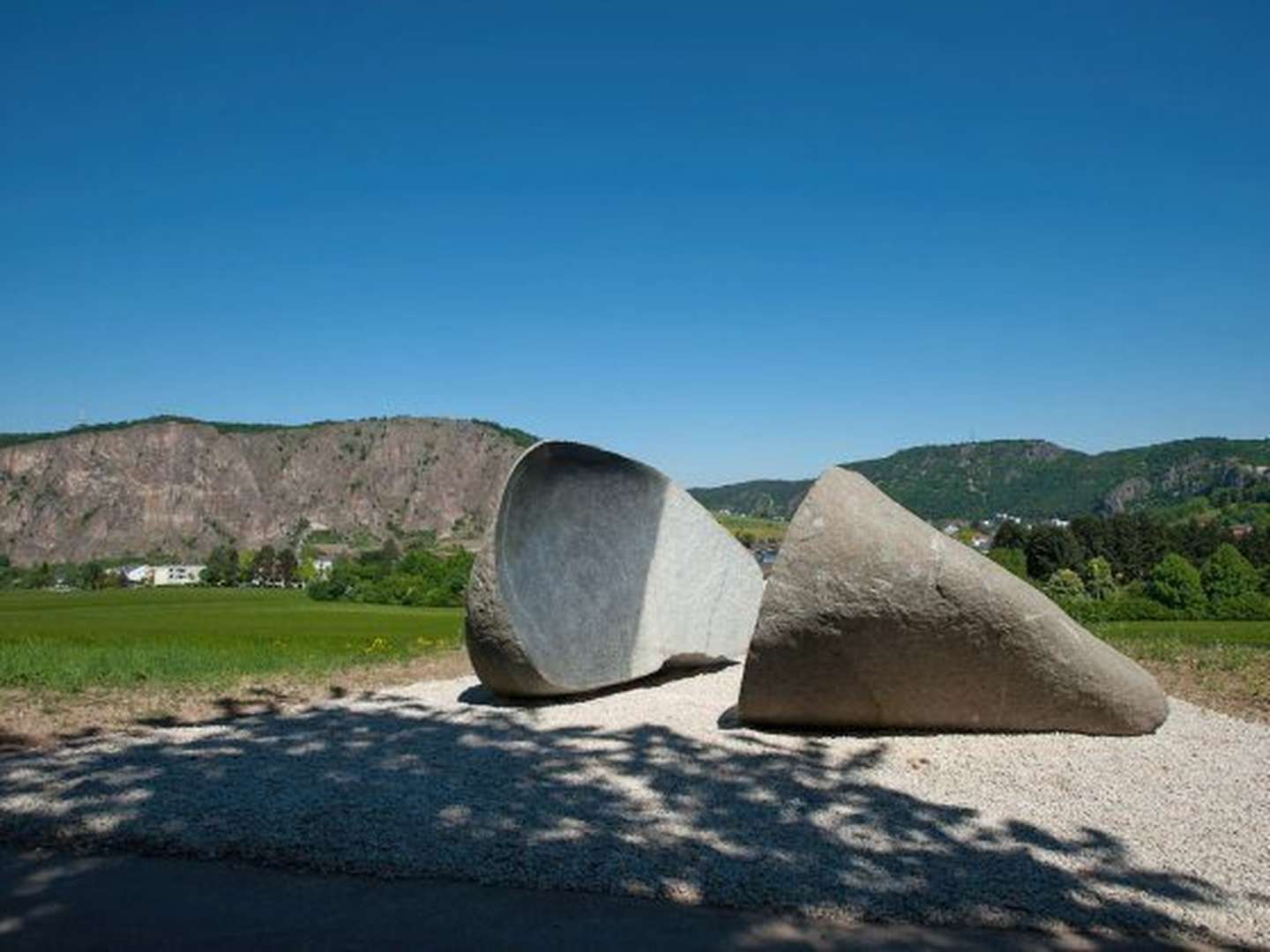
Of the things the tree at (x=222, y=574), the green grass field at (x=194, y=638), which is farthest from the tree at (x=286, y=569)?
the green grass field at (x=194, y=638)

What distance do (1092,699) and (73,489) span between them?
196 metres

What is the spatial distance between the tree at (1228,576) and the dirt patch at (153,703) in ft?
109

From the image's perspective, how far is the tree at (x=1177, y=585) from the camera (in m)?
33.7

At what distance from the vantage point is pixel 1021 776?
7477 mm

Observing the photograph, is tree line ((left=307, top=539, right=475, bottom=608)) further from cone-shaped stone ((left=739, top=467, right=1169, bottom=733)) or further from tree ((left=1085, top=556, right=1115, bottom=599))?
cone-shaped stone ((left=739, top=467, right=1169, bottom=733))

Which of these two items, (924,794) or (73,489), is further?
(73,489)

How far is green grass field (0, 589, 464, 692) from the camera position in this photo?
12.5 meters

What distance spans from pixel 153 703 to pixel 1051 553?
43.1m

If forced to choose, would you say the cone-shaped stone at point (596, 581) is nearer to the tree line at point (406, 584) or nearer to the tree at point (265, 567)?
the tree line at point (406, 584)

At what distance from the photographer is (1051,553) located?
45.8 metres

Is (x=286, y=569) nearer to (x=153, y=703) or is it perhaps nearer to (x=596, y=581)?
(x=153, y=703)

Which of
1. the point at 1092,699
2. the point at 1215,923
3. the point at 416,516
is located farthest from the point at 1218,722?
the point at 416,516

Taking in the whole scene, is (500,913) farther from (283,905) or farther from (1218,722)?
(1218,722)

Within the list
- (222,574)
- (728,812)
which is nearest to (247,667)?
(728,812)
